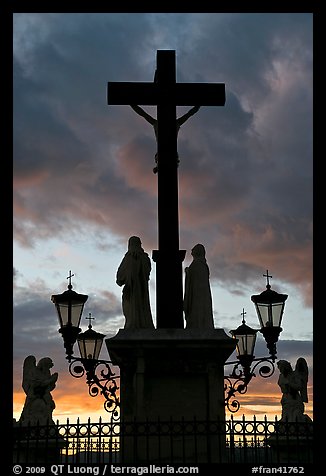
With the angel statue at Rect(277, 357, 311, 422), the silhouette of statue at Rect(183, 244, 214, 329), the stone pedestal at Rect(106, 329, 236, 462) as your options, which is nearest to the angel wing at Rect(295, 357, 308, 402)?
the angel statue at Rect(277, 357, 311, 422)

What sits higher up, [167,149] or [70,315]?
[167,149]

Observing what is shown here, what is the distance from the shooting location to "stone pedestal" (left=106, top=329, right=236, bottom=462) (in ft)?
44.9

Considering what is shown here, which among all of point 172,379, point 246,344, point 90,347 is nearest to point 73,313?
point 90,347

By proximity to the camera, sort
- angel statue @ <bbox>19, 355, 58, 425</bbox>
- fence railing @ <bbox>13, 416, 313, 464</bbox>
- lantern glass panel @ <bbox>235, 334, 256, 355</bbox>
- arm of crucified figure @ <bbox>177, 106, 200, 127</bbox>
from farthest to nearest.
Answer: arm of crucified figure @ <bbox>177, 106, 200, 127</bbox> < angel statue @ <bbox>19, 355, 58, 425</bbox> < lantern glass panel @ <bbox>235, 334, 256, 355</bbox> < fence railing @ <bbox>13, 416, 313, 464</bbox>

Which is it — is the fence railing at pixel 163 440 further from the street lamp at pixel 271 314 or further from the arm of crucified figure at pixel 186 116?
the arm of crucified figure at pixel 186 116

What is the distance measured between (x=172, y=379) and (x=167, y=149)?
4186 millimetres

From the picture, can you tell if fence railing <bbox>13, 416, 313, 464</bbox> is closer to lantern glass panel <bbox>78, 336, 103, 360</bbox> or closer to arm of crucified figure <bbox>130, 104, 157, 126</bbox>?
lantern glass panel <bbox>78, 336, 103, 360</bbox>

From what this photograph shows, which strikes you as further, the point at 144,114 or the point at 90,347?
the point at 144,114

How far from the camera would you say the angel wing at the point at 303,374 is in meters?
17.8

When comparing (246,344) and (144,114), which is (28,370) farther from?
(144,114)

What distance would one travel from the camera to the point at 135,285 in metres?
14.7

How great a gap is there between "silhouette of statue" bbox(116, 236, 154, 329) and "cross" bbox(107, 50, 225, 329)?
47 centimetres

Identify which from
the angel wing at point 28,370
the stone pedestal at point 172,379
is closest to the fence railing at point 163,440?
the stone pedestal at point 172,379

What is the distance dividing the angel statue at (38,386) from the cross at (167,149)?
2927mm
